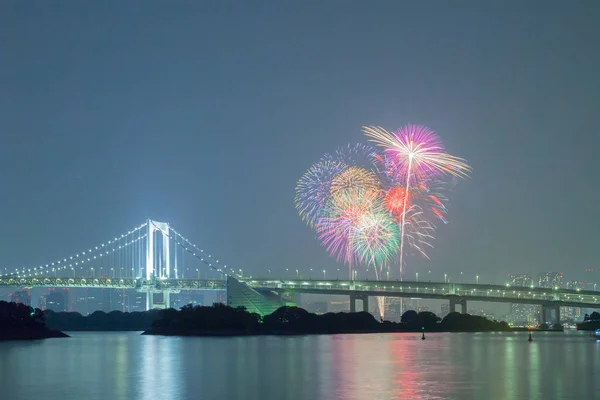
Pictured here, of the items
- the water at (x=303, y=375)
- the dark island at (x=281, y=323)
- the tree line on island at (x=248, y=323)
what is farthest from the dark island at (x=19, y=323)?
the water at (x=303, y=375)

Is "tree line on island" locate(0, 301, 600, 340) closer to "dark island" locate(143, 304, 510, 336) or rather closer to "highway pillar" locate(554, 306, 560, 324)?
"dark island" locate(143, 304, 510, 336)

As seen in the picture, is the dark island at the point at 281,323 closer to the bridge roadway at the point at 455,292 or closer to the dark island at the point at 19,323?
the bridge roadway at the point at 455,292

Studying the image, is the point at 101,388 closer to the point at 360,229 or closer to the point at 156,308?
the point at 360,229

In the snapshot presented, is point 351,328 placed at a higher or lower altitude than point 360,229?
lower

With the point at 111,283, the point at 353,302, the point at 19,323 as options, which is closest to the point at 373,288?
the point at 353,302

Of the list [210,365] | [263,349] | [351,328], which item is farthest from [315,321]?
[210,365]
